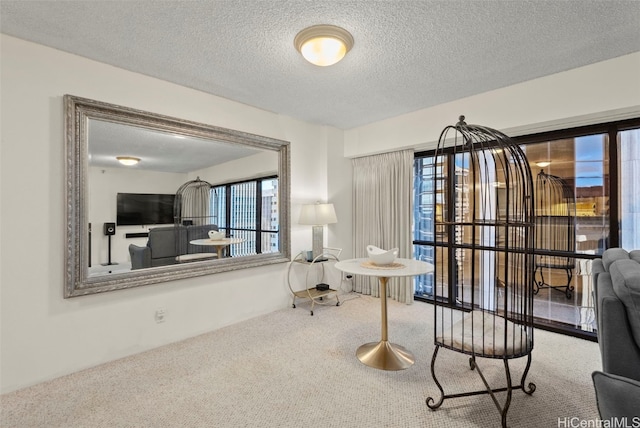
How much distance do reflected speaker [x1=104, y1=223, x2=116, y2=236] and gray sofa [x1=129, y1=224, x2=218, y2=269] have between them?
7.3 inches

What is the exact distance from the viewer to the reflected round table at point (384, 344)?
2.22 metres

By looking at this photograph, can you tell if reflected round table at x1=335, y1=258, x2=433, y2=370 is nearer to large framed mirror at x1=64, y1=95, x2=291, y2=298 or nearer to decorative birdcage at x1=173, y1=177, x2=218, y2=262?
large framed mirror at x1=64, y1=95, x2=291, y2=298

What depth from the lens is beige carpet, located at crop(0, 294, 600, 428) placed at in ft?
5.60

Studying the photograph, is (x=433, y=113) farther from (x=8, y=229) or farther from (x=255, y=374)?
(x=8, y=229)

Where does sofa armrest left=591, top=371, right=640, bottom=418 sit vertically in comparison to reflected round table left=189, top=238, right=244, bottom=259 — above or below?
below

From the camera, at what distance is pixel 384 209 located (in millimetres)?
3967

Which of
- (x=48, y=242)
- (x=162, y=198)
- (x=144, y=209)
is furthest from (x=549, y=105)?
(x=48, y=242)

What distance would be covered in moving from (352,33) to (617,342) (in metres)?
2.18

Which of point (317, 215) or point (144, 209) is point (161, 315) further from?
point (317, 215)

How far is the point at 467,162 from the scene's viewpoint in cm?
350

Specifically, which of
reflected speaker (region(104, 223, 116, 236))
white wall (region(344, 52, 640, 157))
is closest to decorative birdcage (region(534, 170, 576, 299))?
white wall (region(344, 52, 640, 157))

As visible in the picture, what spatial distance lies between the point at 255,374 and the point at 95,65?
2.70 metres

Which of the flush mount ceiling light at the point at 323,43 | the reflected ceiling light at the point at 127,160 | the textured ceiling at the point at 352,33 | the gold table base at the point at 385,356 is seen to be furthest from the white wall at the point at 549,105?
the reflected ceiling light at the point at 127,160

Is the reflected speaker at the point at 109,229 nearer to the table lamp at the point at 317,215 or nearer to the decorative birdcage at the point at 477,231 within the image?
the table lamp at the point at 317,215
